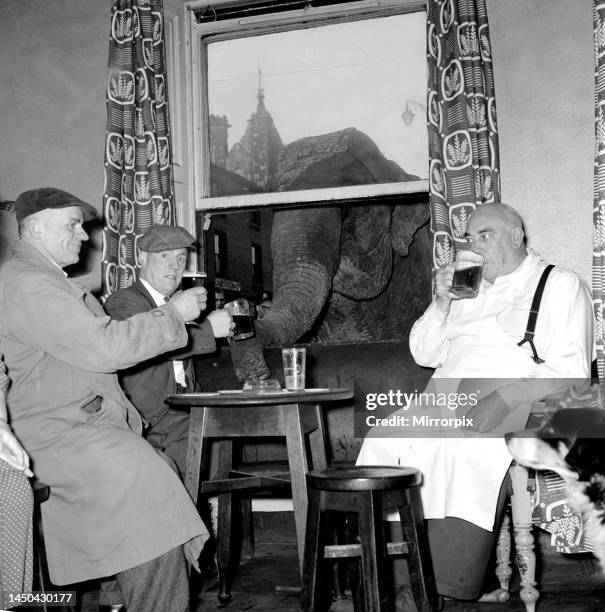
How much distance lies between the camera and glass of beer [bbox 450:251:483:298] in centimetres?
311

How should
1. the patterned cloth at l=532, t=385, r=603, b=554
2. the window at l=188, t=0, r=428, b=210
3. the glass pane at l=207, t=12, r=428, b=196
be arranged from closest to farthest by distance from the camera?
1. the patterned cloth at l=532, t=385, r=603, b=554
2. the window at l=188, t=0, r=428, b=210
3. the glass pane at l=207, t=12, r=428, b=196

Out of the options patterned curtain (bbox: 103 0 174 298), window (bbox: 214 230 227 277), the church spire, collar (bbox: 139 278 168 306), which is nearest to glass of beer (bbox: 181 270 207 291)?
collar (bbox: 139 278 168 306)

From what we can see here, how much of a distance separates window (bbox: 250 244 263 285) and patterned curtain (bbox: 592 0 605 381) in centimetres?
361

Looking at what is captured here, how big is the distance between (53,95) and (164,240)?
5.80 ft

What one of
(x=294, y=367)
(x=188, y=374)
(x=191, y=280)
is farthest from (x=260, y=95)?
(x=294, y=367)

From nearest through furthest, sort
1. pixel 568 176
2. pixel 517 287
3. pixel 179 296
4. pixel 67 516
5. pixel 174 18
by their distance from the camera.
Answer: pixel 67 516, pixel 179 296, pixel 517 287, pixel 568 176, pixel 174 18

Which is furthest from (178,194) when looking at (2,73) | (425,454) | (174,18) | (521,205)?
(425,454)

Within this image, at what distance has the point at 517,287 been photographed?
3322 millimetres

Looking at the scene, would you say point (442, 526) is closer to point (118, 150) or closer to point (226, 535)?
point (226, 535)

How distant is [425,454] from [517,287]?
2.82 feet

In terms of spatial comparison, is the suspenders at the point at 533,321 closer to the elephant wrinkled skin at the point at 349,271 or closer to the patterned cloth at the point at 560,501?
the patterned cloth at the point at 560,501

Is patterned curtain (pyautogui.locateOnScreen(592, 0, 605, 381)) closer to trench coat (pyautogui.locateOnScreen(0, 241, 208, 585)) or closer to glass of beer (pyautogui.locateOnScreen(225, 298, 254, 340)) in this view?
glass of beer (pyautogui.locateOnScreen(225, 298, 254, 340))

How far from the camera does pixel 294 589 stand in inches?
127

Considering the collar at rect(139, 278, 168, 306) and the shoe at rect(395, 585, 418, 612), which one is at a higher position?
the collar at rect(139, 278, 168, 306)
